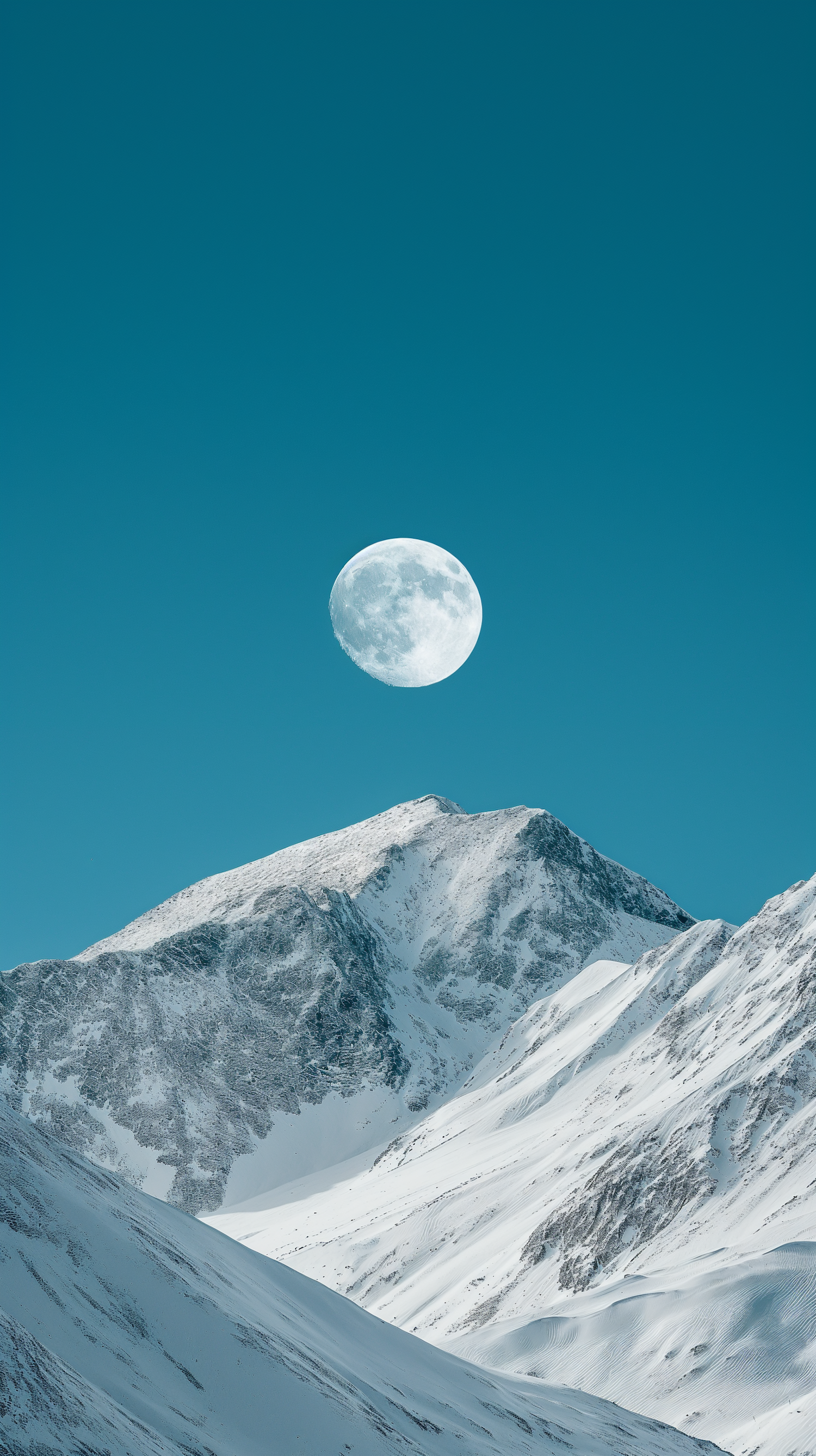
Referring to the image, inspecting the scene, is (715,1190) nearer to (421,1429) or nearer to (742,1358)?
(742,1358)

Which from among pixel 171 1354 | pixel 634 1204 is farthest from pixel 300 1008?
pixel 171 1354

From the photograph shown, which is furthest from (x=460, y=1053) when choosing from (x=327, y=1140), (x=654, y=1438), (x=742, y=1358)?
(x=654, y=1438)

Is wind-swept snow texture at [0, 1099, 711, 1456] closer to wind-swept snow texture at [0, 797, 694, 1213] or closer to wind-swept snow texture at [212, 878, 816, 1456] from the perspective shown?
wind-swept snow texture at [212, 878, 816, 1456]

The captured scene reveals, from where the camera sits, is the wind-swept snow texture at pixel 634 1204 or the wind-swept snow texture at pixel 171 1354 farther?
the wind-swept snow texture at pixel 634 1204

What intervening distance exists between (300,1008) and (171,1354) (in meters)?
142

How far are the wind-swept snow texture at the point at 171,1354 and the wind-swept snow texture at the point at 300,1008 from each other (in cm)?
10438

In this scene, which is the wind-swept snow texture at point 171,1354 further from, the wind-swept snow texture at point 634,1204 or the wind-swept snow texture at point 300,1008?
the wind-swept snow texture at point 300,1008

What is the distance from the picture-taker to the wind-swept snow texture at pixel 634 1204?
48312 millimetres

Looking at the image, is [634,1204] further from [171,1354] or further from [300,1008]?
[300,1008]

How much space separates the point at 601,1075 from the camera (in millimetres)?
109312

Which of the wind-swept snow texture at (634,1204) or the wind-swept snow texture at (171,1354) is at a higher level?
the wind-swept snow texture at (634,1204)

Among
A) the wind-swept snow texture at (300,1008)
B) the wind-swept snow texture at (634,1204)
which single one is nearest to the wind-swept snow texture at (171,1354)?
the wind-swept snow texture at (634,1204)

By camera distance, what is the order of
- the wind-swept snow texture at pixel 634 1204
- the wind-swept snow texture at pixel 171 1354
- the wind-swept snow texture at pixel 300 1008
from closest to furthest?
1. the wind-swept snow texture at pixel 171 1354
2. the wind-swept snow texture at pixel 634 1204
3. the wind-swept snow texture at pixel 300 1008

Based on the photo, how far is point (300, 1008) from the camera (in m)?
161
